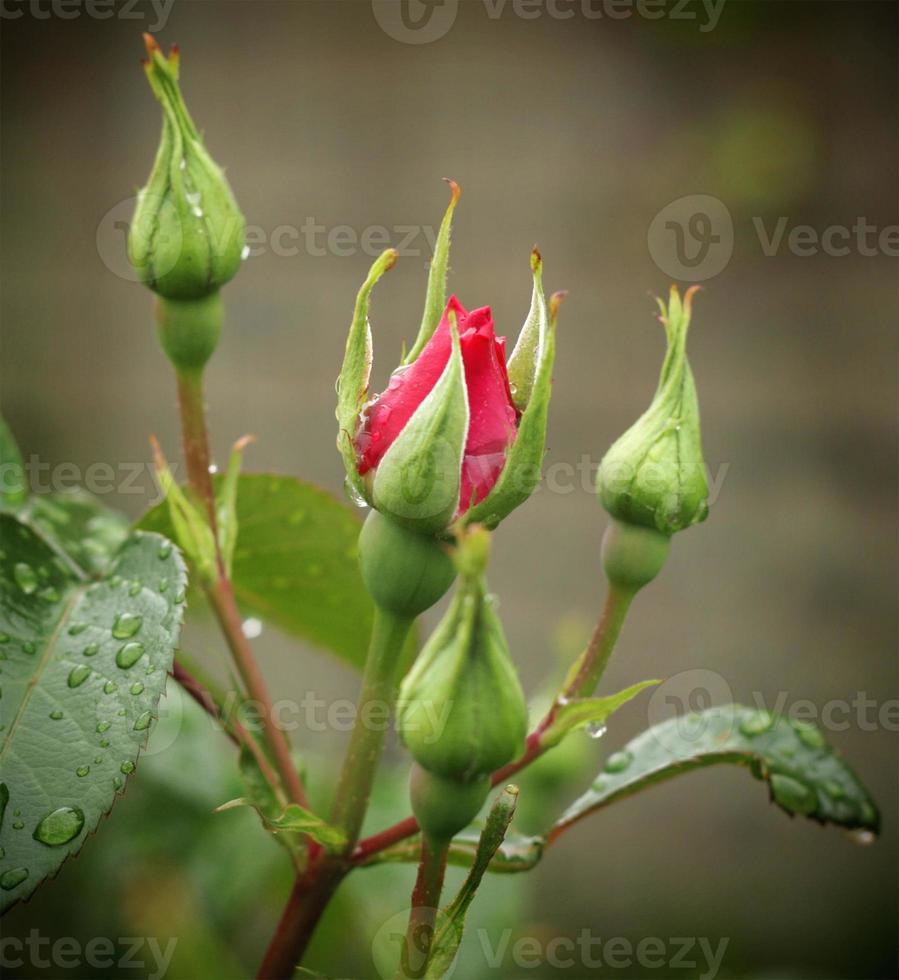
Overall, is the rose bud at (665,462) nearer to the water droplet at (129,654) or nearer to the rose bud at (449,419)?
the rose bud at (449,419)

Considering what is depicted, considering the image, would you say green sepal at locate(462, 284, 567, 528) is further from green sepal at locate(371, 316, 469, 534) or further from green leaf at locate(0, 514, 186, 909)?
green leaf at locate(0, 514, 186, 909)

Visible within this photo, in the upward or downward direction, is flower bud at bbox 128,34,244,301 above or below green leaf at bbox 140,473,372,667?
above

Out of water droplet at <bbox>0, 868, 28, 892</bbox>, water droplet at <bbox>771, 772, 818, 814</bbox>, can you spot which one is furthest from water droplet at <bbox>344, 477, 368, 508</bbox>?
water droplet at <bbox>771, 772, 818, 814</bbox>

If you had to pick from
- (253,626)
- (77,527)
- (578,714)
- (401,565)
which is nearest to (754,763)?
(578,714)

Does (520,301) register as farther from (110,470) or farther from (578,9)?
(110,470)

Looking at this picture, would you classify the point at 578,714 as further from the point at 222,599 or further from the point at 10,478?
the point at 10,478

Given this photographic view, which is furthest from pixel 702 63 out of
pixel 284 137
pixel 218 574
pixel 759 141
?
pixel 218 574
